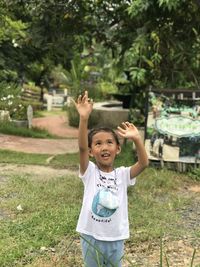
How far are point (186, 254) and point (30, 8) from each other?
249 inches

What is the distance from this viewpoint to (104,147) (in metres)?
2.72

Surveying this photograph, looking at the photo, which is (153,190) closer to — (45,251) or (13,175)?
(13,175)

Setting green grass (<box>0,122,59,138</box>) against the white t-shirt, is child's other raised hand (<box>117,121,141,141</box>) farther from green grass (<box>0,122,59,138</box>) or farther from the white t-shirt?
green grass (<box>0,122,59,138</box>)

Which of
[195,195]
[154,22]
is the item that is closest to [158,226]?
[195,195]

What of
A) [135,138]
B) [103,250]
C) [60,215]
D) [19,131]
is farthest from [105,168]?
[19,131]

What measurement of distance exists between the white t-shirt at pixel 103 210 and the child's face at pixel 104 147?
0.28 ft

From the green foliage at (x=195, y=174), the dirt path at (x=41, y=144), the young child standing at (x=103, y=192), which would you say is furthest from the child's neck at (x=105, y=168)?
the dirt path at (x=41, y=144)

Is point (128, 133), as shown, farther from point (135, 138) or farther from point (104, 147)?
point (104, 147)

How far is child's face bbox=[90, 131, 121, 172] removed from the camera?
2719 millimetres

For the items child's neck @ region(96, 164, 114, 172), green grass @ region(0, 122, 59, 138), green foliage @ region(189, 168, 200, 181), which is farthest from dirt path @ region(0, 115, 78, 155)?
child's neck @ region(96, 164, 114, 172)

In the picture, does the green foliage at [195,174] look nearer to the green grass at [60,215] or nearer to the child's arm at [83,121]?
the green grass at [60,215]

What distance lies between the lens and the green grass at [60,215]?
401cm

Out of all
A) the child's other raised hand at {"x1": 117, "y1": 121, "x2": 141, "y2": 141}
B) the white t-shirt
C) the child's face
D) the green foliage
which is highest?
the child's other raised hand at {"x1": 117, "y1": 121, "x2": 141, "y2": 141}

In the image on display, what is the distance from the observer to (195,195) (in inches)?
258
